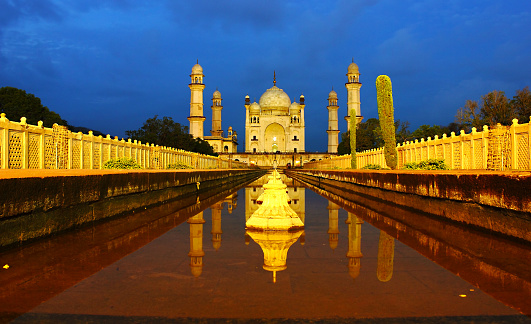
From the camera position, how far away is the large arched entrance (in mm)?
103438

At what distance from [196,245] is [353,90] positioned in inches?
3160

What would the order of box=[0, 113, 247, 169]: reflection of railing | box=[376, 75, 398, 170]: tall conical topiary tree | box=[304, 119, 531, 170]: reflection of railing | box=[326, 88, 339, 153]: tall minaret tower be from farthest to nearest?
box=[326, 88, 339, 153]: tall minaret tower < box=[376, 75, 398, 170]: tall conical topiary tree < box=[304, 119, 531, 170]: reflection of railing < box=[0, 113, 247, 169]: reflection of railing

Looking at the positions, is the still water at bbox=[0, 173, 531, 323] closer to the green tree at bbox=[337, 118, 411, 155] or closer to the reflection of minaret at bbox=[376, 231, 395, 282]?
the reflection of minaret at bbox=[376, 231, 395, 282]

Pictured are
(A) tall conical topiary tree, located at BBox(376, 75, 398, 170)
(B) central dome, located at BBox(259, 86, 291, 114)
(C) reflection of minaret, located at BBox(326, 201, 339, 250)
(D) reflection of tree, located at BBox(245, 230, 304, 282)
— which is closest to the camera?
(D) reflection of tree, located at BBox(245, 230, 304, 282)

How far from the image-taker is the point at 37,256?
3820 mm

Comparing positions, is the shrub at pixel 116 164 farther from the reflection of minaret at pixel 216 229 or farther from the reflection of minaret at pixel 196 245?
the reflection of minaret at pixel 196 245

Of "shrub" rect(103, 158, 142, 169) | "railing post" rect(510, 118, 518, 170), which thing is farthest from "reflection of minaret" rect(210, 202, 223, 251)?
"railing post" rect(510, 118, 518, 170)

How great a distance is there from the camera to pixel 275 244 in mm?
4551

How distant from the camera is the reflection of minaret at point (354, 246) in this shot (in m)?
3.42

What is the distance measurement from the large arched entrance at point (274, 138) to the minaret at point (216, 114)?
40.2 ft

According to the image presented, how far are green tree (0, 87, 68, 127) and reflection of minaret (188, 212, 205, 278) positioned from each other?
41014 millimetres

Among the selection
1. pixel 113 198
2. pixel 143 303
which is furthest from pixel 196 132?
pixel 143 303

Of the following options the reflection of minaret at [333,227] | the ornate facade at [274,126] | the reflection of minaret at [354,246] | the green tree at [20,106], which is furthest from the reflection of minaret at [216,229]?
the ornate facade at [274,126]

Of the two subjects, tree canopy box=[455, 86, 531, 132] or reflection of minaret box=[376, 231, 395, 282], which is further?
tree canopy box=[455, 86, 531, 132]
